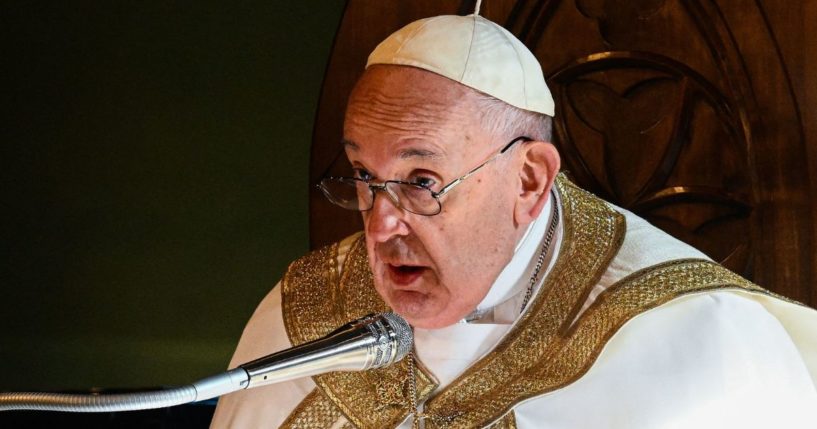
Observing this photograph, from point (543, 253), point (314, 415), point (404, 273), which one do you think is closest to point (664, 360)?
point (543, 253)

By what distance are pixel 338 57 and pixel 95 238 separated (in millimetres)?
1265

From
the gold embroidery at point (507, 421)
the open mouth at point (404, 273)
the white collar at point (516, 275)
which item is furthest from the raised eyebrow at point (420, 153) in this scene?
the gold embroidery at point (507, 421)

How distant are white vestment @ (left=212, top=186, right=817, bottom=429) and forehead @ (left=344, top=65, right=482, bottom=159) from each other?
0.34 meters

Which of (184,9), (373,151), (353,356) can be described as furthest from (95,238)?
(353,356)

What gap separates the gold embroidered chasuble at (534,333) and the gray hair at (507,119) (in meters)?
0.23

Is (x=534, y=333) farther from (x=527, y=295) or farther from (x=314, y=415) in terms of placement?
(x=314, y=415)

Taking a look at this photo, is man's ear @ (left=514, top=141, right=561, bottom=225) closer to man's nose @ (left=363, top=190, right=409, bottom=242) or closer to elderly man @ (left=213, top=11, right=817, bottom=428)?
elderly man @ (left=213, top=11, right=817, bottom=428)

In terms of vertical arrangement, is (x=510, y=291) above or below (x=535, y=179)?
below

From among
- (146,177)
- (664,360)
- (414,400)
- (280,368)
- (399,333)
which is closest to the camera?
(280,368)

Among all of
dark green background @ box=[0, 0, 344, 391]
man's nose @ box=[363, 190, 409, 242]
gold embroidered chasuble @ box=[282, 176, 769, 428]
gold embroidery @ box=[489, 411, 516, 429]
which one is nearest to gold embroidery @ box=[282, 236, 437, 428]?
gold embroidered chasuble @ box=[282, 176, 769, 428]

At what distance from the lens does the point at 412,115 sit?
240 cm

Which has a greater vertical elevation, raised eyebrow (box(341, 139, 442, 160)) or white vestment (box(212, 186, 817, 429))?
raised eyebrow (box(341, 139, 442, 160))

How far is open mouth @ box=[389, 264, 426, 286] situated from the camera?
2.44 meters

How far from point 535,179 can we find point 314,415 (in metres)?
0.69
